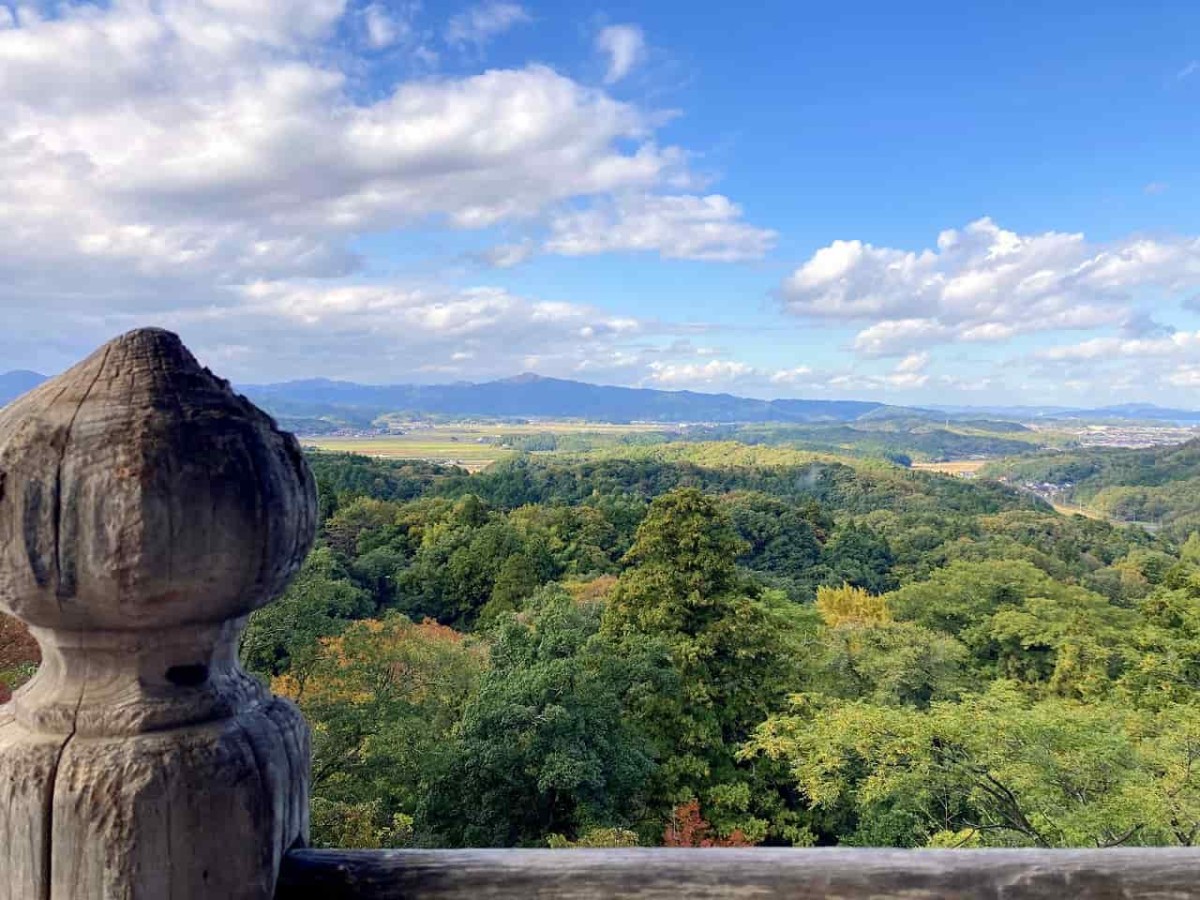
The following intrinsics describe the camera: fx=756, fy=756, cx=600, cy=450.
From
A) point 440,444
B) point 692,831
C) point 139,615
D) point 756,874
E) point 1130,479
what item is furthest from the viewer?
point 440,444

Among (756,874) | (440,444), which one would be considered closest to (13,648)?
(756,874)

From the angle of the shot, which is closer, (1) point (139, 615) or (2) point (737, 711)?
(1) point (139, 615)

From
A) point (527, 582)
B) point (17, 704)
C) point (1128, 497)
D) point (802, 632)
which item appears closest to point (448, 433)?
point (1128, 497)

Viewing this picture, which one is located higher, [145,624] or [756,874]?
[145,624]

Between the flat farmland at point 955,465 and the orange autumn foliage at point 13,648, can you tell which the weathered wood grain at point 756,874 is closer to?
the orange autumn foliage at point 13,648

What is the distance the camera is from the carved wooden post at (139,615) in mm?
920

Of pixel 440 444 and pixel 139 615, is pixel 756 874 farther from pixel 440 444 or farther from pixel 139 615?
pixel 440 444

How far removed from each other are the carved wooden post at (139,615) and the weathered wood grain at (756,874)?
0.23m

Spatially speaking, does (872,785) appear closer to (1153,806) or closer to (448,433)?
(1153,806)

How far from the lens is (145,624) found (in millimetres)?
962

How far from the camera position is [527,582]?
2919 cm

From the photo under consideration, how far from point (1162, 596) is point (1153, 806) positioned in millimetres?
13366

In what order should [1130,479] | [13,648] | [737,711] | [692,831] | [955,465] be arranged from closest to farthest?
[13,648] < [692,831] < [737,711] < [1130,479] < [955,465]

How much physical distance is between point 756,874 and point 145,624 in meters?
0.98
